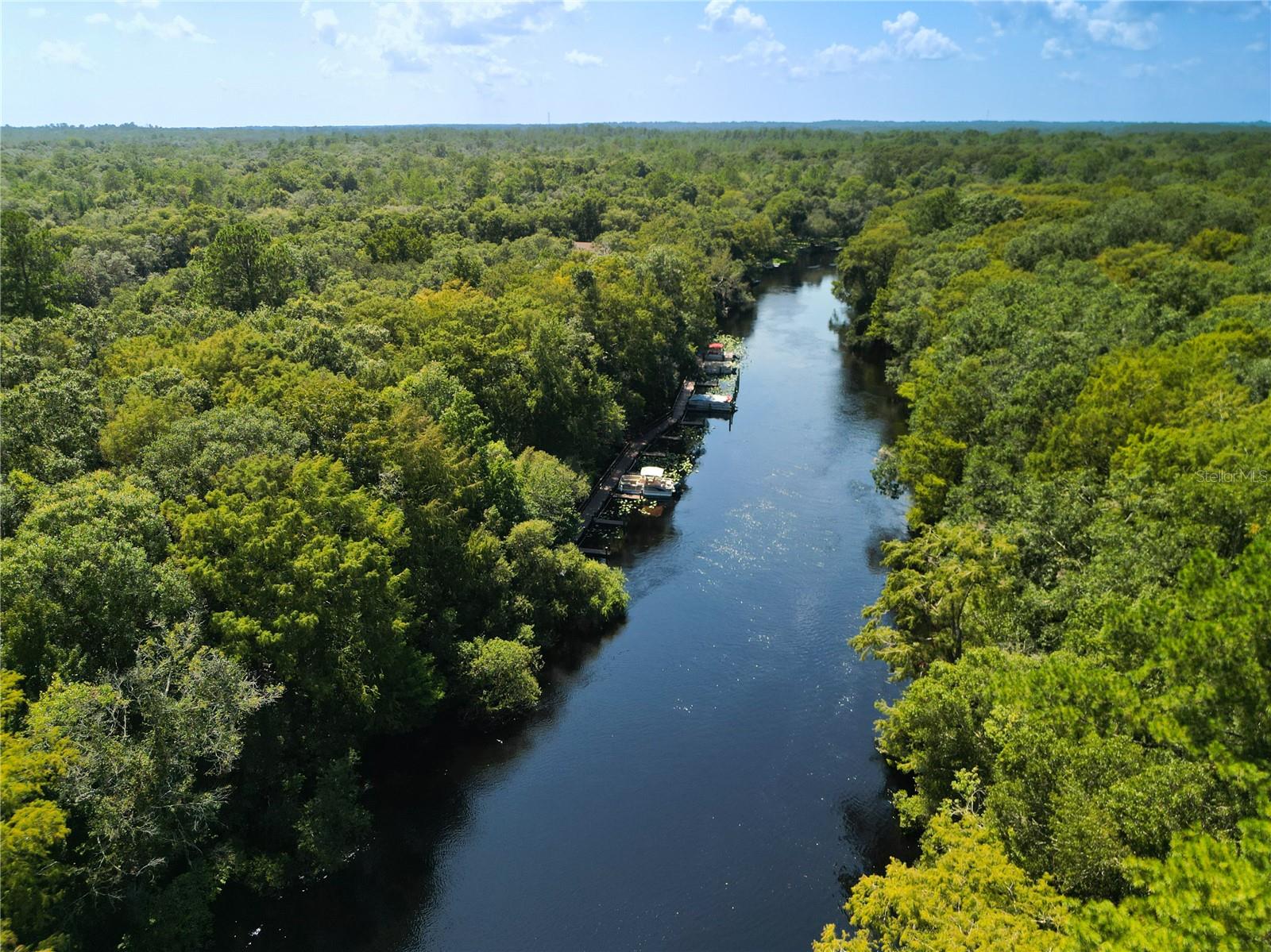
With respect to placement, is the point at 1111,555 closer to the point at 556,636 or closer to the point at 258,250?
the point at 556,636

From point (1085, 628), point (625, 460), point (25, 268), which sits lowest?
point (625, 460)

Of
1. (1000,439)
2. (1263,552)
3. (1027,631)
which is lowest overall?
(1027,631)

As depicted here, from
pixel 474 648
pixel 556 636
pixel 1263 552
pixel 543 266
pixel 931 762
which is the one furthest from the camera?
pixel 543 266

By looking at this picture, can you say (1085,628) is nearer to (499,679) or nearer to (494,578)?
(499,679)

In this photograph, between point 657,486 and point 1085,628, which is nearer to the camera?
point 1085,628

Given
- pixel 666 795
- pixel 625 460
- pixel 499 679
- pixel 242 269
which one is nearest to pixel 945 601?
pixel 666 795

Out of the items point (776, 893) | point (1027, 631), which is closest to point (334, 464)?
point (776, 893)

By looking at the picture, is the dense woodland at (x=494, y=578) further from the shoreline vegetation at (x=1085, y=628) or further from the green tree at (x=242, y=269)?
the green tree at (x=242, y=269)

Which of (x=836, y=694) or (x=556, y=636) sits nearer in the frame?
(x=836, y=694)

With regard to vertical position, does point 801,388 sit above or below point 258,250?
below
